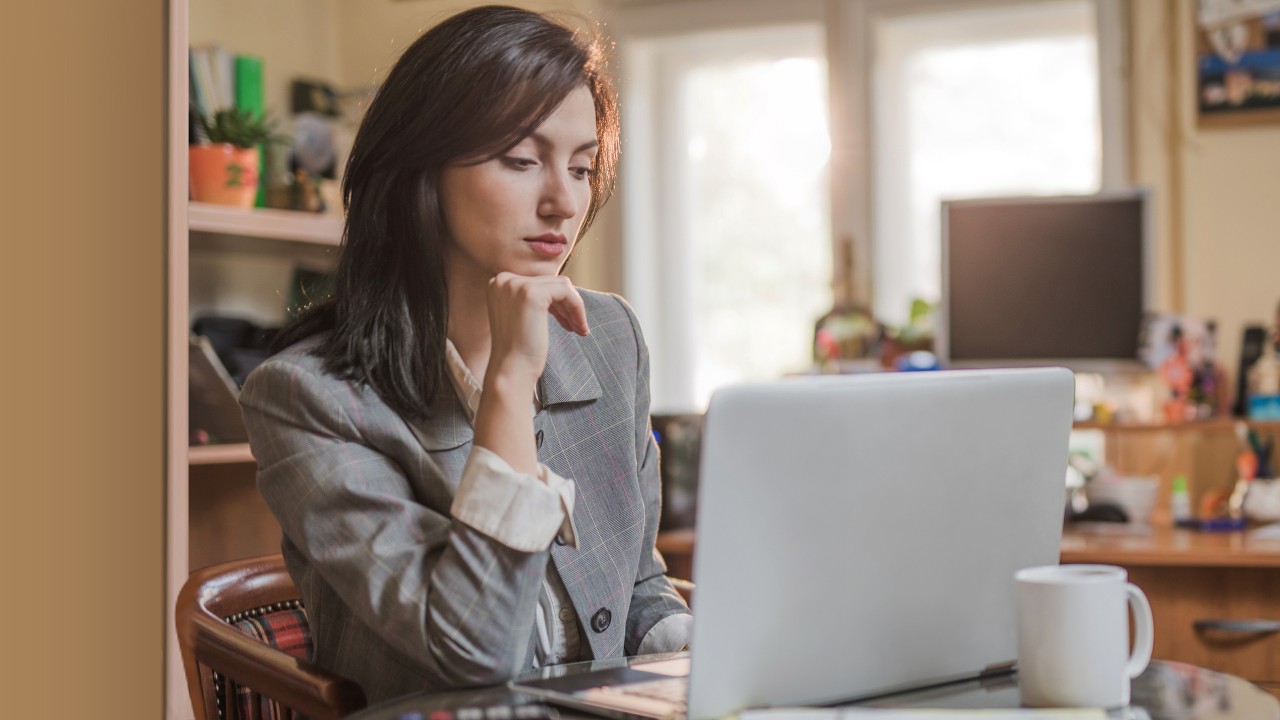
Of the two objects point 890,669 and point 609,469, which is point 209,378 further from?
point 890,669

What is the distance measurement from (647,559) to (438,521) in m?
0.37

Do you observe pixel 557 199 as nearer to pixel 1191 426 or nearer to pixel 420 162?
pixel 420 162

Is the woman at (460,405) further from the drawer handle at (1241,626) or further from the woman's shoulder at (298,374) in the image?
the drawer handle at (1241,626)

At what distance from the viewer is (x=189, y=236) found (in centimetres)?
223

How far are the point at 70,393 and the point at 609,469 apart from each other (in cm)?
111

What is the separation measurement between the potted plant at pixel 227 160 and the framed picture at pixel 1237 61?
6.69 ft

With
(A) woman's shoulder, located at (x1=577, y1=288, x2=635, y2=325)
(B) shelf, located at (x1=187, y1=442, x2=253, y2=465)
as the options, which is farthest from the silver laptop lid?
(B) shelf, located at (x1=187, y1=442, x2=253, y2=465)

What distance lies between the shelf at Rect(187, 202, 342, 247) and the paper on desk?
1648 millimetres

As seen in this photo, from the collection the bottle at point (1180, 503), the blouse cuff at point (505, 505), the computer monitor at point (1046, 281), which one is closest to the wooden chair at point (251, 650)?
the blouse cuff at point (505, 505)

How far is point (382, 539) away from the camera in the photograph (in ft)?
3.37

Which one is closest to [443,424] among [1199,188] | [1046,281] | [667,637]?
[667,637]

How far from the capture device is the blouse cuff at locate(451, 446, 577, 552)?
995 mm

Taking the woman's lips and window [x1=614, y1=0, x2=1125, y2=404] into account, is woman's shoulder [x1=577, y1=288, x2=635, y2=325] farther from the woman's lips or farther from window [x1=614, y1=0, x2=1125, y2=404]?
window [x1=614, y1=0, x2=1125, y2=404]

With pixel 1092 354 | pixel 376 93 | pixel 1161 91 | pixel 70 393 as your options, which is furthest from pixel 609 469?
pixel 1161 91
